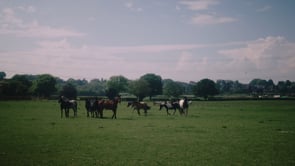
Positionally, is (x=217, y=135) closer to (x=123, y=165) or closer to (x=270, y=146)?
(x=270, y=146)

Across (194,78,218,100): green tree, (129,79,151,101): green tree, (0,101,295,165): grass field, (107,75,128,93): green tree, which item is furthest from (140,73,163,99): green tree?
(0,101,295,165): grass field

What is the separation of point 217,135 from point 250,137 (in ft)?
6.76

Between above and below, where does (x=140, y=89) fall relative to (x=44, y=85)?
below

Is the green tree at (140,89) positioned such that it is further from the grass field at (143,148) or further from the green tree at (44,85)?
the grass field at (143,148)

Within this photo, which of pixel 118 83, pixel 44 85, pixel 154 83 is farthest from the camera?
pixel 118 83

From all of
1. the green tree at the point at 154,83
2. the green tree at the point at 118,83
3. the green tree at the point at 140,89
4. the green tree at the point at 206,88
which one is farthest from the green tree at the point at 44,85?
the green tree at the point at 206,88

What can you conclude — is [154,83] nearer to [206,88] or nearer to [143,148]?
[206,88]

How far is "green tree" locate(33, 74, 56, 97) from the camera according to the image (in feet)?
460

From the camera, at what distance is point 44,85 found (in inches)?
5531

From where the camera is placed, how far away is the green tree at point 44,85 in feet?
460

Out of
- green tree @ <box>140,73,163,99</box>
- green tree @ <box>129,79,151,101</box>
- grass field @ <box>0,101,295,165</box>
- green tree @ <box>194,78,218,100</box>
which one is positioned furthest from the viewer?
green tree @ <box>140,73,163,99</box>

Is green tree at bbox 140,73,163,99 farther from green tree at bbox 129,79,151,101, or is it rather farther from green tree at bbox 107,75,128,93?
green tree at bbox 107,75,128,93

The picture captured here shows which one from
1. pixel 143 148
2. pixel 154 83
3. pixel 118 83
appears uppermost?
pixel 118 83

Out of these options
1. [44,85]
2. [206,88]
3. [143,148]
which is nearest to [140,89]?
[206,88]
